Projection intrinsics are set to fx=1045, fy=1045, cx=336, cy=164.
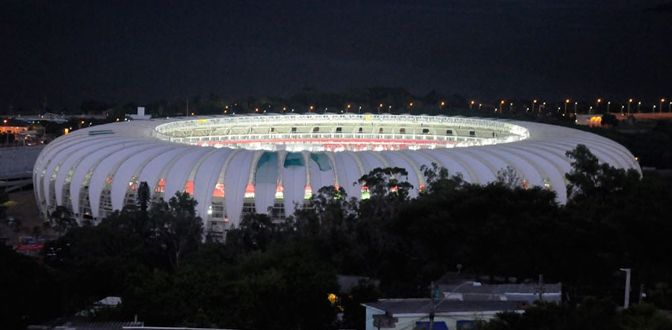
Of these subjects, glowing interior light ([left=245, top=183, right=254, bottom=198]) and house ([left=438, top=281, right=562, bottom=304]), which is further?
glowing interior light ([left=245, top=183, right=254, bottom=198])

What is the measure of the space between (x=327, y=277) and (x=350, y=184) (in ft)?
44.2

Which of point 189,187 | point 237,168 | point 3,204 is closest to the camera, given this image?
point 189,187

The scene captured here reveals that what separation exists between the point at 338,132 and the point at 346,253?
3377 cm

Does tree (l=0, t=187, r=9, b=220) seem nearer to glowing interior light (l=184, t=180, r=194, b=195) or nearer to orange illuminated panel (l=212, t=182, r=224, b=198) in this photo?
glowing interior light (l=184, t=180, r=194, b=195)

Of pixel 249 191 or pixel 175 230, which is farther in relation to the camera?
pixel 249 191

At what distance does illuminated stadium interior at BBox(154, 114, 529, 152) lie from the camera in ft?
194

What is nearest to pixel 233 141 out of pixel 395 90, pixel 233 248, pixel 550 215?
pixel 233 248

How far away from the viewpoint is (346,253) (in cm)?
3200

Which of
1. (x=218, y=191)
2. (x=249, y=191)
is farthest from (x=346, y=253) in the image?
(x=218, y=191)

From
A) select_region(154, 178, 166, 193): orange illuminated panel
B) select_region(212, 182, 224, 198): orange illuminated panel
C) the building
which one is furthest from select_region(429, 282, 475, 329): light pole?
select_region(154, 178, 166, 193): orange illuminated panel

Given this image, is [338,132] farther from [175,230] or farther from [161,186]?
[175,230]

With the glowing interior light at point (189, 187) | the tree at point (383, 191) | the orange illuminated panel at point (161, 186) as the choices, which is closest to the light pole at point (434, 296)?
the tree at point (383, 191)

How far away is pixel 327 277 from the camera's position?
2603 cm

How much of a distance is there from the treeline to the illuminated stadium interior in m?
21.4
